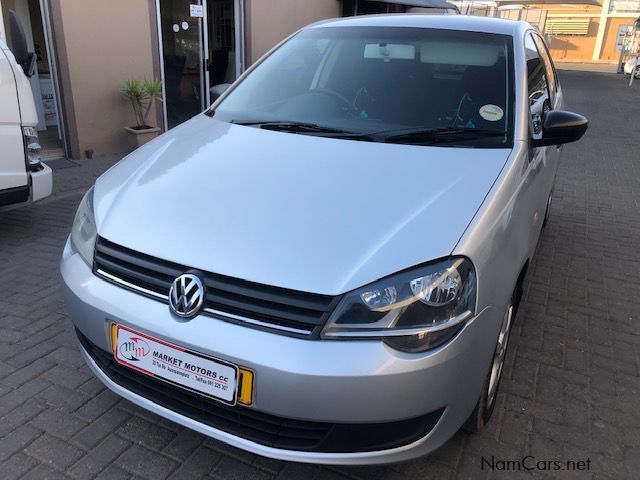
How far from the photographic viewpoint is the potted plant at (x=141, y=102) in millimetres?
7047

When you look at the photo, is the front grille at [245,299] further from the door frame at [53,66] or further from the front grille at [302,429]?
the door frame at [53,66]

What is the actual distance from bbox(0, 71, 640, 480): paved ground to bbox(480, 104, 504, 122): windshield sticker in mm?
1288

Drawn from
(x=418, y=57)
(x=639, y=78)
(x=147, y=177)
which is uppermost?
(x=418, y=57)

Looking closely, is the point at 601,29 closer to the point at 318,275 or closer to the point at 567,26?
the point at 567,26

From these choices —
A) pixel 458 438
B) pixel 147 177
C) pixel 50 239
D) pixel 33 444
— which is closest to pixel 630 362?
pixel 458 438

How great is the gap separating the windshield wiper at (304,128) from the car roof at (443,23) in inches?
36.8

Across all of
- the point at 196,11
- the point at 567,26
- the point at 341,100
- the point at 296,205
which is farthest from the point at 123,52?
the point at 567,26

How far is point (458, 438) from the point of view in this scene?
7.42 ft

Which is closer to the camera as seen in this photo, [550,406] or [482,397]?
[482,397]

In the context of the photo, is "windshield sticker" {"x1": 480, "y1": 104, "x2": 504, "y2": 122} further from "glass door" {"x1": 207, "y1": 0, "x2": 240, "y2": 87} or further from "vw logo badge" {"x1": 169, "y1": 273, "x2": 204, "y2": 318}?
"glass door" {"x1": 207, "y1": 0, "x2": 240, "y2": 87}

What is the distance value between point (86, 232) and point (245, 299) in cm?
88

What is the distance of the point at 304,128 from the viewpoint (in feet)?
8.73

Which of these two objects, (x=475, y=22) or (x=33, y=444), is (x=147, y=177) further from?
(x=475, y=22)

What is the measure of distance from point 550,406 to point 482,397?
24.2 inches
